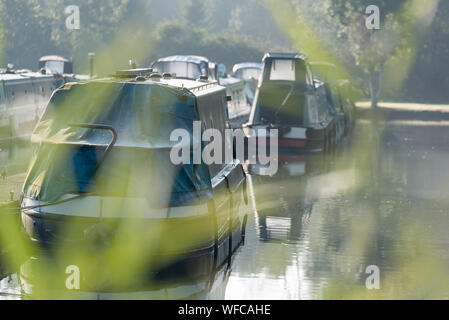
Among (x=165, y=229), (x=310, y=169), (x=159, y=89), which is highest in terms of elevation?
(x=159, y=89)

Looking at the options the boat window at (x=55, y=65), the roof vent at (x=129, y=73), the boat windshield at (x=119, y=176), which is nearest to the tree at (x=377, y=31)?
the boat window at (x=55, y=65)

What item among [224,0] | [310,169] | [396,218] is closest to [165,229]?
[396,218]

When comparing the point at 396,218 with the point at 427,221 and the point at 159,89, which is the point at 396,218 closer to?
the point at 427,221

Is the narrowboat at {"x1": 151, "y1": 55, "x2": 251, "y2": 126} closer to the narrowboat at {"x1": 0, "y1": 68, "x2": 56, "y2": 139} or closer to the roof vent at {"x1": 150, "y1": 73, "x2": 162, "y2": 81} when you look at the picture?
the narrowboat at {"x1": 0, "y1": 68, "x2": 56, "y2": 139}

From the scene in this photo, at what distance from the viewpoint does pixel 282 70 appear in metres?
30.9

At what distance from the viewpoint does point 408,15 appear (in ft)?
182

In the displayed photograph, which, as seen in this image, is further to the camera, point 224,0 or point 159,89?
point 224,0

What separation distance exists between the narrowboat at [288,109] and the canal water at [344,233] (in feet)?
3.39

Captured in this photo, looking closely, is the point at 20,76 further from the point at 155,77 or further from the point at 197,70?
the point at 155,77

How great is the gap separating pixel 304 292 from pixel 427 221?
6.91 m

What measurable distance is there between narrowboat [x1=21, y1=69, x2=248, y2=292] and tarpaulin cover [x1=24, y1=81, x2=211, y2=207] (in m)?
0.01

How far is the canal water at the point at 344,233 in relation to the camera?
502 inches

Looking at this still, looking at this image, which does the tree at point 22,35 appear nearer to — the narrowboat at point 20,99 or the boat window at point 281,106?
the narrowboat at point 20,99
